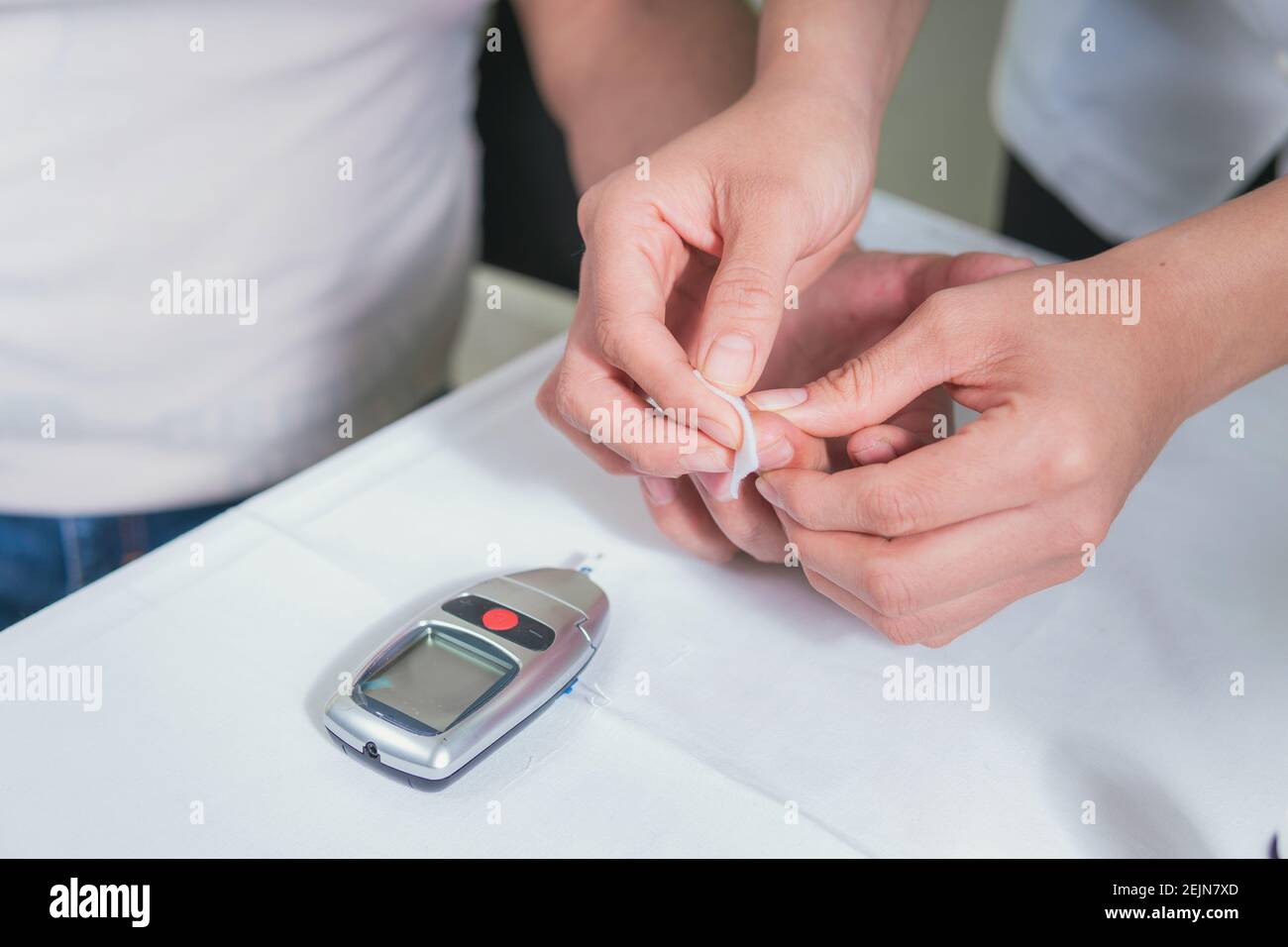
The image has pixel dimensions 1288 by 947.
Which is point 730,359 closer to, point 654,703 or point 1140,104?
point 654,703

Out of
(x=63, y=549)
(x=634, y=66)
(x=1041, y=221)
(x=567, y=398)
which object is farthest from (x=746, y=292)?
(x=1041, y=221)

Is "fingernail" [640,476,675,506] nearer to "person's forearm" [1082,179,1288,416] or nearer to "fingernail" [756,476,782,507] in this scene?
"fingernail" [756,476,782,507]

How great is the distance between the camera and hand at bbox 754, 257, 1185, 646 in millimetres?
522

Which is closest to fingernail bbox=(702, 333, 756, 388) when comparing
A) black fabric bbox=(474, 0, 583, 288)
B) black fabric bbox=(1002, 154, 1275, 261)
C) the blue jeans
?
the blue jeans

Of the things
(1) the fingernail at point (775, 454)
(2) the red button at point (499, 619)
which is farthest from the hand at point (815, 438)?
(2) the red button at point (499, 619)

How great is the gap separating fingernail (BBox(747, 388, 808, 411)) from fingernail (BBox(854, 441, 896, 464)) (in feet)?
0.14

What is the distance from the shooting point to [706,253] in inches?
26.9

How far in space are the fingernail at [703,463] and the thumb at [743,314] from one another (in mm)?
38

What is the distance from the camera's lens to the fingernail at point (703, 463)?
0.57 m

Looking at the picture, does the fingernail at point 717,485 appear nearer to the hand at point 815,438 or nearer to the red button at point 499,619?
the hand at point 815,438

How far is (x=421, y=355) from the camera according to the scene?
99 centimetres

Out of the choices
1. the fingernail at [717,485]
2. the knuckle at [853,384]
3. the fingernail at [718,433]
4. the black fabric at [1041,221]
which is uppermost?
the black fabric at [1041,221]

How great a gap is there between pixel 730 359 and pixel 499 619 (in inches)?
6.8
